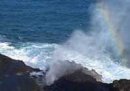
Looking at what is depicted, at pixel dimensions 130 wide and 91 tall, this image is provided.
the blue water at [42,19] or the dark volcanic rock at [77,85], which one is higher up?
the blue water at [42,19]

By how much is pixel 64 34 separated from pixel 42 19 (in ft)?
23.2

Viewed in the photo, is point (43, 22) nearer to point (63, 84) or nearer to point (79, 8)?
point (79, 8)

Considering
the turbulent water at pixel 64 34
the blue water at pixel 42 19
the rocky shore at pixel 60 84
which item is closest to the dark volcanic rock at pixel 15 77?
the rocky shore at pixel 60 84

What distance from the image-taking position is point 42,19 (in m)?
69.9

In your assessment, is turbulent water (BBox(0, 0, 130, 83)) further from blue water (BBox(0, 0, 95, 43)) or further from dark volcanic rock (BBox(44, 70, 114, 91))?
dark volcanic rock (BBox(44, 70, 114, 91))

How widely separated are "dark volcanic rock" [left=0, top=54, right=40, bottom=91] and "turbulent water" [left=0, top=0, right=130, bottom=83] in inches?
98.7

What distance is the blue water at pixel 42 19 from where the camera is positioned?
63.2m

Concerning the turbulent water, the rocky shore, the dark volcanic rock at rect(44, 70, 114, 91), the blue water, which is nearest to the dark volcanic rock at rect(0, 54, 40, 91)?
the rocky shore

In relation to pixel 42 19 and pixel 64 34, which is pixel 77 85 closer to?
pixel 64 34

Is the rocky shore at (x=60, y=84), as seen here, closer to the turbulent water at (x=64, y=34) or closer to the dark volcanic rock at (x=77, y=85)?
the dark volcanic rock at (x=77, y=85)

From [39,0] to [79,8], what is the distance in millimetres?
7930

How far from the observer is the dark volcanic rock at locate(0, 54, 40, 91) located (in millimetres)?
36406

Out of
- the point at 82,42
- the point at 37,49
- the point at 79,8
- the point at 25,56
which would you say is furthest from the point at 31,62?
the point at 79,8

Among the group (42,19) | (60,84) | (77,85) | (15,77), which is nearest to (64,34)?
(42,19)
